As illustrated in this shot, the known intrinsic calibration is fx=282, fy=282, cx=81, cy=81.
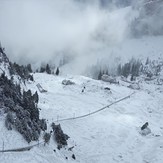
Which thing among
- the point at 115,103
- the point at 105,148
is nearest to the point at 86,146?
the point at 105,148

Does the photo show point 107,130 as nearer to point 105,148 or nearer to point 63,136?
point 105,148

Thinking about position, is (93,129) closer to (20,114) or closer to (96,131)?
(96,131)

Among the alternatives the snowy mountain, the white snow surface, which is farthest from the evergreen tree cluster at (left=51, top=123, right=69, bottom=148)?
the white snow surface

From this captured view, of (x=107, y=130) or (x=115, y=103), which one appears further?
(x=115, y=103)

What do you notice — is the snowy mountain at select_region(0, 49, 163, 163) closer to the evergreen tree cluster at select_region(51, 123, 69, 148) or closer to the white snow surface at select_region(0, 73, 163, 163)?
the white snow surface at select_region(0, 73, 163, 163)

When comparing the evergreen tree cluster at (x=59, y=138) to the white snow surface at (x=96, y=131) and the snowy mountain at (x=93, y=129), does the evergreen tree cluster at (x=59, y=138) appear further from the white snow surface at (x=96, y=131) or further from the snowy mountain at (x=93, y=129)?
the white snow surface at (x=96, y=131)

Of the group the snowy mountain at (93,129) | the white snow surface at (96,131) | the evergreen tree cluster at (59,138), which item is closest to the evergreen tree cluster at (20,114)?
the snowy mountain at (93,129)
